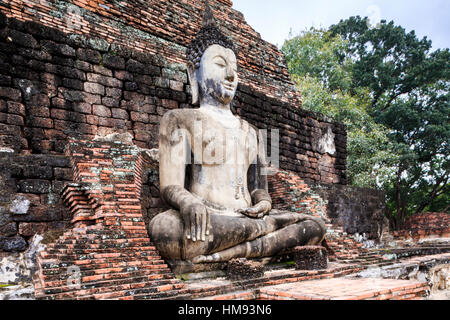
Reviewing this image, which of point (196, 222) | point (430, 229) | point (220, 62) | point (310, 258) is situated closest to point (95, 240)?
point (196, 222)

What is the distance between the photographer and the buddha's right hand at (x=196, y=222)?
11.8 ft

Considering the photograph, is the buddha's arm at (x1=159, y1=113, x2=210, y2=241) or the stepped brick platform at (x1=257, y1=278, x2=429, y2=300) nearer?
the stepped brick platform at (x1=257, y1=278, x2=429, y2=300)

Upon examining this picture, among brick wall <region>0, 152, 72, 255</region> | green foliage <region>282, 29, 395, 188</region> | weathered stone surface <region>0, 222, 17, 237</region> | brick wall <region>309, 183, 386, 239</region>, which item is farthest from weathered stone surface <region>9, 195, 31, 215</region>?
green foliage <region>282, 29, 395, 188</region>

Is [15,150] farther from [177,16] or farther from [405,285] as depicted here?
[177,16]

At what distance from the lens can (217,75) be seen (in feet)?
15.2

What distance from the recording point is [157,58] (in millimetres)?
5965

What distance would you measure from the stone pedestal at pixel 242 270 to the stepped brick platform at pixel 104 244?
0.55 metres

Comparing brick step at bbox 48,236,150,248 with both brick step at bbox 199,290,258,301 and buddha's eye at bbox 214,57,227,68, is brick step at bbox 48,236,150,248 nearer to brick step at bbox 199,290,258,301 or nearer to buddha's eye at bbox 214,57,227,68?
brick step at bbox 199,290,258,301

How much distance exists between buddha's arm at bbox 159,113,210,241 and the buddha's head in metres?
0.59

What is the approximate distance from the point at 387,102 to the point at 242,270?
18.7 m

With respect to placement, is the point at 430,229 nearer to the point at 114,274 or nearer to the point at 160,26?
the point at 160,26

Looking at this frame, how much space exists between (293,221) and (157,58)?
125 inches

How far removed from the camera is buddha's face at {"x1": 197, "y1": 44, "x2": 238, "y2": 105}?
4609 millimetres
